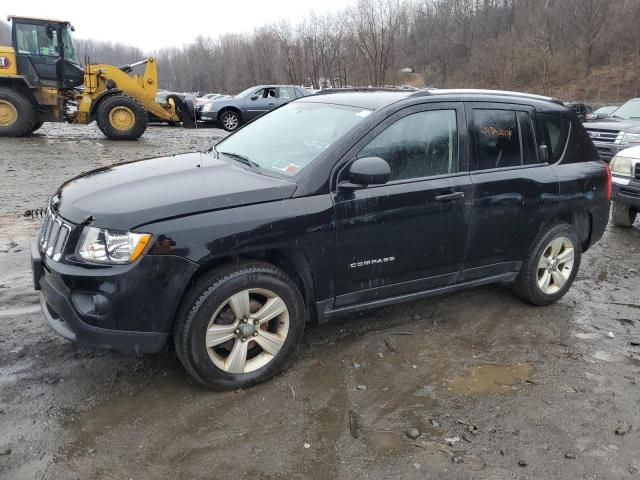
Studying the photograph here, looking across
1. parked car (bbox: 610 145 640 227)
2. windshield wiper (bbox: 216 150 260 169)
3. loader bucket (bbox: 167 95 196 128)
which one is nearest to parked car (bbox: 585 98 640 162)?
parked car (bbox: 610 145 640 227)

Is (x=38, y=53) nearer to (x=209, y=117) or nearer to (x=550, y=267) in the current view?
(x=209, y=117)

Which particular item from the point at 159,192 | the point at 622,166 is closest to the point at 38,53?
the point at 159,192

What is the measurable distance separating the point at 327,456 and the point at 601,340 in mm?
2556

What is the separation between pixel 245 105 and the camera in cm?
1916

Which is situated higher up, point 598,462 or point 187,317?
point 187,317

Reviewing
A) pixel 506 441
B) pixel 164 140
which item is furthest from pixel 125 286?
pixel 164 140

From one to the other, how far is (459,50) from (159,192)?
76444 mm

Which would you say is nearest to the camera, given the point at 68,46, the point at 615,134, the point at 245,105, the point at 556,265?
the point at 556,265

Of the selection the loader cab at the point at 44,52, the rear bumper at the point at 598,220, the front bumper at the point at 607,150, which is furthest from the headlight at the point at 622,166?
the loader cab at the point at 44,52

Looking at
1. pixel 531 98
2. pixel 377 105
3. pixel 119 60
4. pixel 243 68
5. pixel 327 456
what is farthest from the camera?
pixel 119 60

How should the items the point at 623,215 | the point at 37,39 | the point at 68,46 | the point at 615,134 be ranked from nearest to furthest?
the point at 623,215 < the point at 615,134 < the point at 37,39 < the point at 68,46

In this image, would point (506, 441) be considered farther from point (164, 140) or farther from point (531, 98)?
point (164, 140)

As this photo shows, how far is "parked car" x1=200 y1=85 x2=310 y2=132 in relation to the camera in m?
19.2

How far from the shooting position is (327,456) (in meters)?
2.64
